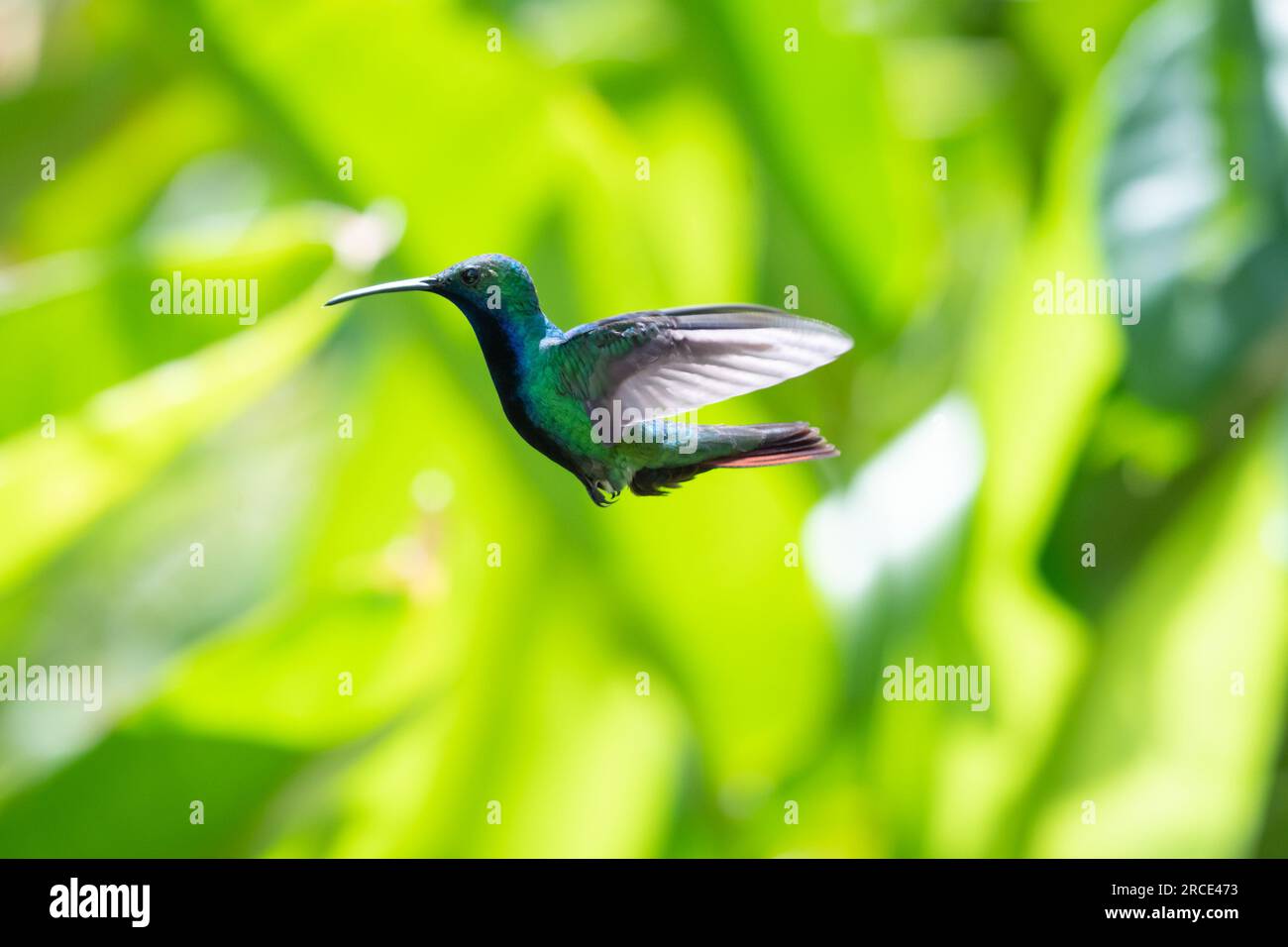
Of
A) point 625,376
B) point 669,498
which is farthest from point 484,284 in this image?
point 669,498

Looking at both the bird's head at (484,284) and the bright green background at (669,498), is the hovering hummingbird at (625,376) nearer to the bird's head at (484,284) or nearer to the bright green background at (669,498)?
the bird's head at (484,284)

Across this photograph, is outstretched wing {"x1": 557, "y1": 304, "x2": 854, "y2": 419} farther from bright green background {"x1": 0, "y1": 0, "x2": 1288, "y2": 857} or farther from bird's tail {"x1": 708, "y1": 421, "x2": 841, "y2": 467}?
bright green background {"x1": 0, "y1": 0, "x2": 1288, "y2": 857}

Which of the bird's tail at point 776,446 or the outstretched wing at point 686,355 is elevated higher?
the outstretched wing at point 686,355

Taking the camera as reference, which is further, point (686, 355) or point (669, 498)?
point (669, 498)

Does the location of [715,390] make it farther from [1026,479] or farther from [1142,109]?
[1142,109]

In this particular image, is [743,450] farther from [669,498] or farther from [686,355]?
[669,498]

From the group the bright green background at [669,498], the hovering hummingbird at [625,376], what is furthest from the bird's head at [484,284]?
the bright green background at [669,498]

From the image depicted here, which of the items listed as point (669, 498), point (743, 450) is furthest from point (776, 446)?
point (669, 498)
